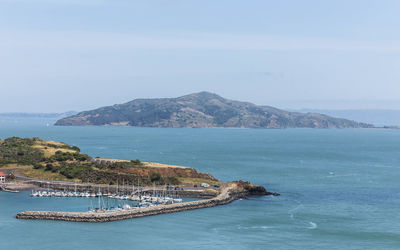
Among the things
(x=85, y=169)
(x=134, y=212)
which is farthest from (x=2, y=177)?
(x=134, y=212)

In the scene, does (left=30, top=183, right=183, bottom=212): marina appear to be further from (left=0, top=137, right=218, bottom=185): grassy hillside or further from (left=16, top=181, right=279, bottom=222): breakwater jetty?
(left=0, top=137, right=218, bottom=185): grassy hillside

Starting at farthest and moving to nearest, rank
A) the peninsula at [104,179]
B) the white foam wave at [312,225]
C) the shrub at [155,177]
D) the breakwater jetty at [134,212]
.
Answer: the shrub at [155,177]
the peninsula at [104,179]
the breakwater jetty at [134,212]
the white foam wave at [312,225]

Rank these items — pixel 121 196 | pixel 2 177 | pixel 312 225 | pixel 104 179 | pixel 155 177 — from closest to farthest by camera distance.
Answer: pixel 312 225, pixel 121 196, pixel 104 179, pixel 155 177, pixel 2 177

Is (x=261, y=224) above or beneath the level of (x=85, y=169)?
beneath

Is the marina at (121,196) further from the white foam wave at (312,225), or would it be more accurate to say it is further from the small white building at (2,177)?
the white foam wave at (312,225)

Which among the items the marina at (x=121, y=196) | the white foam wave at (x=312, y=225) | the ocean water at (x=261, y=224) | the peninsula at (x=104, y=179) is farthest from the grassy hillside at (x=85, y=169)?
the white foam wave at (x=312, y=225)

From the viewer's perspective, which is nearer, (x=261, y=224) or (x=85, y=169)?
(x=261, y=224)

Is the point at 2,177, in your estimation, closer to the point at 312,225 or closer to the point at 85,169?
the point at 85,169

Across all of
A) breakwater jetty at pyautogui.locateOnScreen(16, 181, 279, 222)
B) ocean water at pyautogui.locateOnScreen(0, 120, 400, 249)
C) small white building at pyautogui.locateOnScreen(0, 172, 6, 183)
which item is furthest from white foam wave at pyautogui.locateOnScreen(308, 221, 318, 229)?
small white building at pyautogui.locateOnScreen(0, 172, 6, 183)
